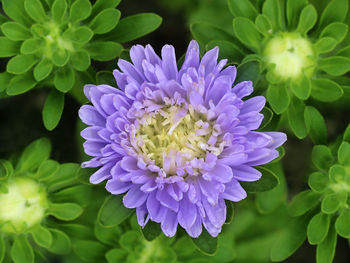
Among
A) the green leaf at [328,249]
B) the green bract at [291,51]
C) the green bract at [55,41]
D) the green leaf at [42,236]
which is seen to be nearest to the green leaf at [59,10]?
the green bract at [55,41]

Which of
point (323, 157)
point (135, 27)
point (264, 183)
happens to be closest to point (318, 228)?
point (323, 157)

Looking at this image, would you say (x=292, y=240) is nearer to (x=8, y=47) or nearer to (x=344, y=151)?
(x=344, y=151)

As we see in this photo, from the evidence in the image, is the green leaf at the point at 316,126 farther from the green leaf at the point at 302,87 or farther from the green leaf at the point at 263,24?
the green leaf at the point at 263,24

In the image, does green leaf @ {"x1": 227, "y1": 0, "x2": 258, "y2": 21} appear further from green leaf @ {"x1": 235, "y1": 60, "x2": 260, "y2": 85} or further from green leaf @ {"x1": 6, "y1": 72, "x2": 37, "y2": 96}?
green leaf @ {"x1": 6, "y1": 72, "x2": 37, "y2": 96}

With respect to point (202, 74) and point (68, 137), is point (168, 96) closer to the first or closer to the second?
point (202, 74)

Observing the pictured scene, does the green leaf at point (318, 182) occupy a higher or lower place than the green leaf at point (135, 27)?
lower
